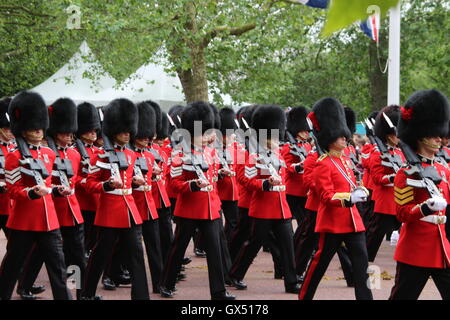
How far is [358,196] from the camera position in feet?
15.7

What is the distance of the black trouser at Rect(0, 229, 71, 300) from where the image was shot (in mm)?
4789

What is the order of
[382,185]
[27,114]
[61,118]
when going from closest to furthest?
[27,114] < [61,118] < [382,185]

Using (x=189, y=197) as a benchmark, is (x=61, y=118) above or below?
above

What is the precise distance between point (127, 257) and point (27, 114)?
1.29m

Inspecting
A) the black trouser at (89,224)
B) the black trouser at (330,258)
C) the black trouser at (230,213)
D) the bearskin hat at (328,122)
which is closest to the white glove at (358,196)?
the black trouser at (330,258)

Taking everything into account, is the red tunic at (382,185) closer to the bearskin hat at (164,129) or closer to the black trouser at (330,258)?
the black trouser at (330,258)

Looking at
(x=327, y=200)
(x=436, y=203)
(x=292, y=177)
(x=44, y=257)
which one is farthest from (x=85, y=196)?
(x=436, y=203)

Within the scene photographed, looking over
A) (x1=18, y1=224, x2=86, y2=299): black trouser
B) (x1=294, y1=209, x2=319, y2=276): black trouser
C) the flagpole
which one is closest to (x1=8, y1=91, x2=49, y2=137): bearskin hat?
(x1=18, y1=224, x2=86, y2=299): black trouser

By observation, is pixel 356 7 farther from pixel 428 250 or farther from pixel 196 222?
pixel 196 222

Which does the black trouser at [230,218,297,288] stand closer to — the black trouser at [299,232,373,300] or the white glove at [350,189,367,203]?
the black trouser at [299,232,373,300]

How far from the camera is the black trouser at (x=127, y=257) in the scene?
5172mm

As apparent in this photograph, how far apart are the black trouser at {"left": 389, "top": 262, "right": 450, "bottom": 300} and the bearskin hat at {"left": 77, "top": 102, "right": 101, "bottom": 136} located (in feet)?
13.2

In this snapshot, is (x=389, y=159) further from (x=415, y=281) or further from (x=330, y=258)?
(x=415, y=281)
